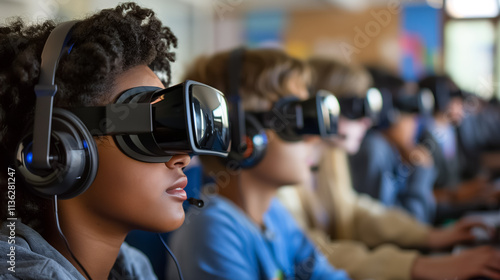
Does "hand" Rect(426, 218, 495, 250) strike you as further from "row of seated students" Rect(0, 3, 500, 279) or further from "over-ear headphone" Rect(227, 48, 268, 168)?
"over-ear headphone" Rect(227, 48, 268, 168)

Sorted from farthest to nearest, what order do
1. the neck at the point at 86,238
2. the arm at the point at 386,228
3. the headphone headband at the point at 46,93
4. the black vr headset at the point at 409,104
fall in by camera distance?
the black vr headset at the point at 409,104 < the arm at the point at 386,228 < the neck at the point at 86,238 < the headphone headband at the point at 46,93

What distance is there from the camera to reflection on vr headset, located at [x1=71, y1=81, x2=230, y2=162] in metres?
0.57

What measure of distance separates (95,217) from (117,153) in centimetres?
9

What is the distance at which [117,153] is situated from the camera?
23.7 inches

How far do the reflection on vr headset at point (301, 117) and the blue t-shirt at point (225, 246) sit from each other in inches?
8.2

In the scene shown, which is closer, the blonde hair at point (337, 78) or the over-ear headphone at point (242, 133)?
the over-ear headphone at point (242, 133)

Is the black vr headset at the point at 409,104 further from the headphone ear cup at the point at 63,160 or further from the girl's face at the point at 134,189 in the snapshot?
the headphone ear cup at the point at 63,160

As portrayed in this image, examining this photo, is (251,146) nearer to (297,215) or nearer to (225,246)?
(225,246)

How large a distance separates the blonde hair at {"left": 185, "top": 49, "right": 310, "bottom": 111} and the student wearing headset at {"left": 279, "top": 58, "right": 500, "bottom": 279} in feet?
1.35

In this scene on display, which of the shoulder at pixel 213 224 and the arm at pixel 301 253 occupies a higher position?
the shoulder at pixel 213 224

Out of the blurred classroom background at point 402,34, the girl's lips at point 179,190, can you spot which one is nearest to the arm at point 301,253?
the girl's lips at point 179,190

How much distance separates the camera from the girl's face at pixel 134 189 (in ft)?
2.00

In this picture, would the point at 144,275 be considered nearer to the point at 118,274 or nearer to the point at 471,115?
the point at 118,274

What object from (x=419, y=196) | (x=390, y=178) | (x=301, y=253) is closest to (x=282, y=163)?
(x=301, y=253)
